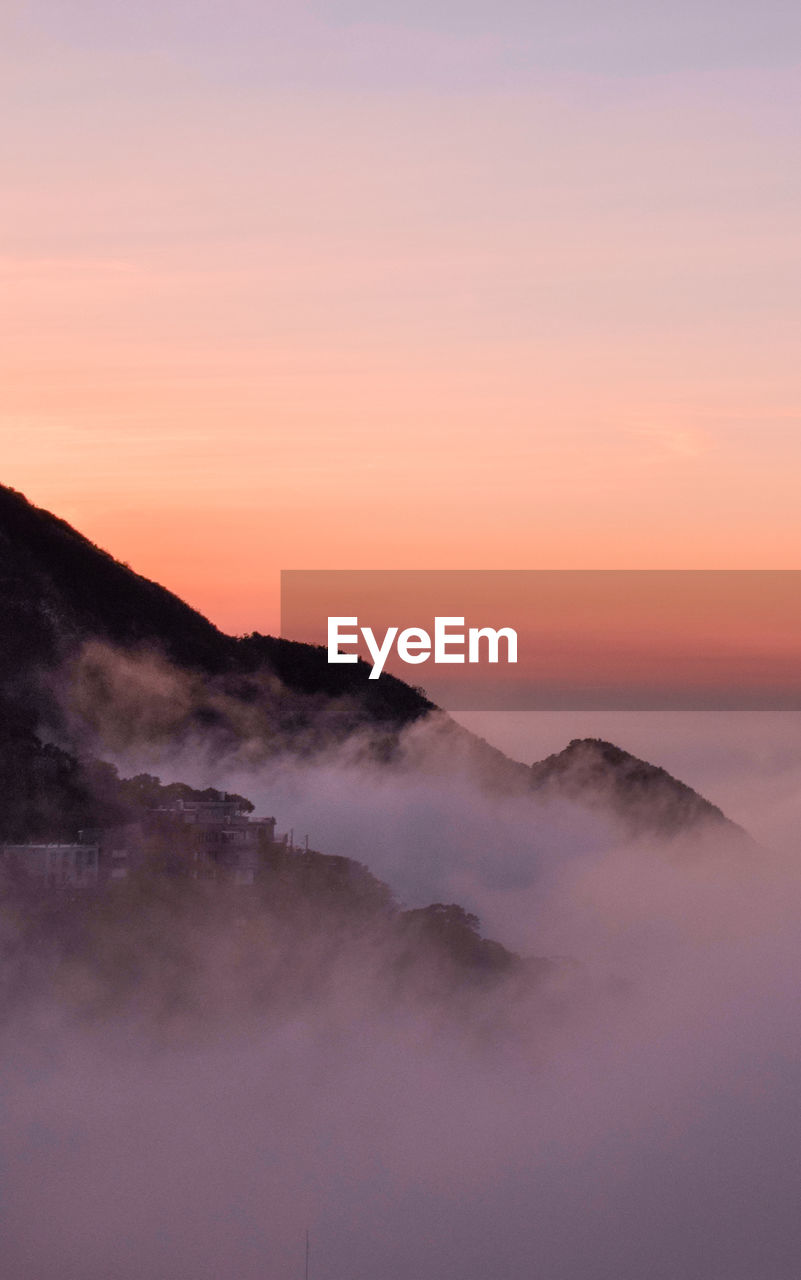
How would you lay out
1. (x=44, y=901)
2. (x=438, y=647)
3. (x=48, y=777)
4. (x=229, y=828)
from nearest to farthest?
(x=438, y=647), (x=44, y=901), (x=229, y=828), (x=48, y=777)

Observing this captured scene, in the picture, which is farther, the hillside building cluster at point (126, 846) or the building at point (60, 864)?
the hillside building cluster at point (126, 846)

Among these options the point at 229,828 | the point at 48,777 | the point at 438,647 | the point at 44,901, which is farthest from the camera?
the point at 48,777

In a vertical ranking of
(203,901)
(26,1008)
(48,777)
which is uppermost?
(48,777)

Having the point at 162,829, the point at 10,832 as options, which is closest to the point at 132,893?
the point at 162,829

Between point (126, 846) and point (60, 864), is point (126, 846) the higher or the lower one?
the higher one

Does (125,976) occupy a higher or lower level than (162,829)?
lower

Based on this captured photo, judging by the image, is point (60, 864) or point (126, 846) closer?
point (60, 864)

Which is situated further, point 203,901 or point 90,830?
point 203,901

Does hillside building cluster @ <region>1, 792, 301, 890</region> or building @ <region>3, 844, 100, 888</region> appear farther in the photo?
hillside building cluster @ <region>1, 792, 301, 890</region>

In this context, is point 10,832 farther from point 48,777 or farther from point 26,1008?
point 26,1008
